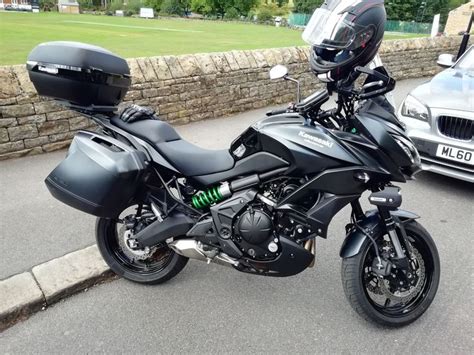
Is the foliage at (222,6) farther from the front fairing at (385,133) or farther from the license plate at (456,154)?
the front fairing at (385,133)

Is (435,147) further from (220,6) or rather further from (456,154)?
(220,6)

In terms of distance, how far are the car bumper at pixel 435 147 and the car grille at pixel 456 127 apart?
0.05 meters

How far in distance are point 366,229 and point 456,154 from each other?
9.07ft

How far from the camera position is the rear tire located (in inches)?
123

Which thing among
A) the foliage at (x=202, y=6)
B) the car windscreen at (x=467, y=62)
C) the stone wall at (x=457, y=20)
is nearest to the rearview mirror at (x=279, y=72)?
the car windscreen at (x=467, y=62)

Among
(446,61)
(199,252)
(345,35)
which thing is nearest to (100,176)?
(199,252)

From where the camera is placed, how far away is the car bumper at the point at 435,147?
4762 mm

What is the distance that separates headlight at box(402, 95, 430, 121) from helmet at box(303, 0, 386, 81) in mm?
→ 3188

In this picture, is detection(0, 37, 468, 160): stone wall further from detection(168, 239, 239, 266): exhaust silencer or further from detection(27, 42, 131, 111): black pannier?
detection(168, 239, 239, 266): exhaust silencer

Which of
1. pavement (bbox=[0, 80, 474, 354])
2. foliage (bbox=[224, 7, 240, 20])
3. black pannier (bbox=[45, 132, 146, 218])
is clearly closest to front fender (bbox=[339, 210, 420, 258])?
pavement (bbox=[0, 80, 474, 354])

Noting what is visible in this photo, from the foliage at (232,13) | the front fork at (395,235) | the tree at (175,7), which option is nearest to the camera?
the front fork at (395,235)

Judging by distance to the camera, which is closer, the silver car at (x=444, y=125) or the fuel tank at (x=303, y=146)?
the fuel tank at (x=303, y=146)

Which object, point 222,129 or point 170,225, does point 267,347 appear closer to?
point 170,225

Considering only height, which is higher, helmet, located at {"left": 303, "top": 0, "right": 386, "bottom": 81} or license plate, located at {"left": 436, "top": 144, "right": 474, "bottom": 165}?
helmet, located at {"left": 303, "top": 0, "right": 386, "bottom": 81}
